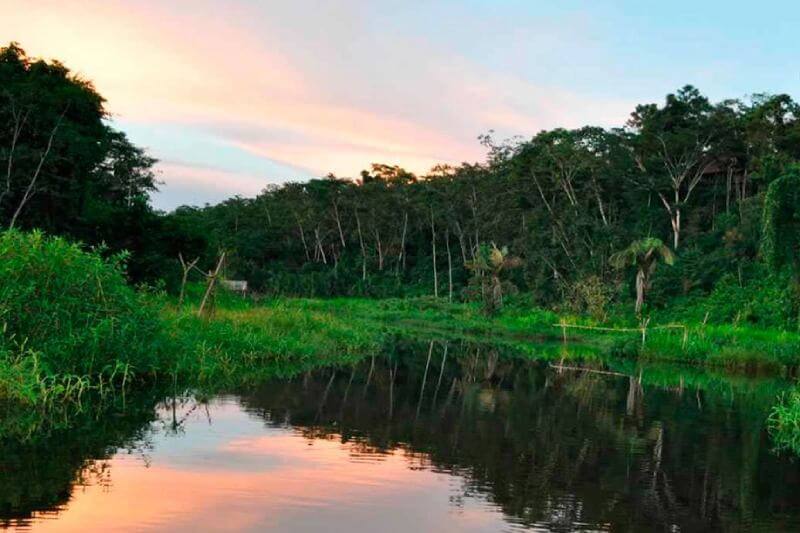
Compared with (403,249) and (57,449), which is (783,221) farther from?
(403,249)

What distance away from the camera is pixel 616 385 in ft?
72.5

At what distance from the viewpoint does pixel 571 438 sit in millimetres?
13711

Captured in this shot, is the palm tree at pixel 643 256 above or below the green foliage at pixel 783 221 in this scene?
below

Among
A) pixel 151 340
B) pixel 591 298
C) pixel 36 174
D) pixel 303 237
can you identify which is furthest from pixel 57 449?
pixel 303 237

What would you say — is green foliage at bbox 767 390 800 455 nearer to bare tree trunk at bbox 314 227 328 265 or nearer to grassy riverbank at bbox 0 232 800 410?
grassy riverbank at bbox 0 232 800 410

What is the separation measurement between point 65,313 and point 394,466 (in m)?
7.25

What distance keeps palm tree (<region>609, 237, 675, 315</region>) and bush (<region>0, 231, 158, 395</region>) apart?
27.0 metres

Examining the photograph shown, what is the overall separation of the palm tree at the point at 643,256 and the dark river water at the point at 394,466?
19270 mm

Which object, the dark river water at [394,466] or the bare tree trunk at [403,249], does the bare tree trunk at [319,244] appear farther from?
the dark river water at [394,466]

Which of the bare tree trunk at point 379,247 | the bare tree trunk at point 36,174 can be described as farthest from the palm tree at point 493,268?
the bare tree trunk at point 36,174

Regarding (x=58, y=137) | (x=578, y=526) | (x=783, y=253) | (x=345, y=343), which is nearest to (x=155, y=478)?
(x=578, y=526)

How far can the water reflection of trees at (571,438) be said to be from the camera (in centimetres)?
955

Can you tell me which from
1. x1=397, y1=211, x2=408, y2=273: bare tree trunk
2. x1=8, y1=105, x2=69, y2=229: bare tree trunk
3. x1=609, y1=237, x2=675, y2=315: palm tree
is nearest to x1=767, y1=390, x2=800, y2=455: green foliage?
x1=609, y1=237, x2=675, y2=315: palm tree

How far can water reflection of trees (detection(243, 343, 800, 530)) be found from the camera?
9547mm
